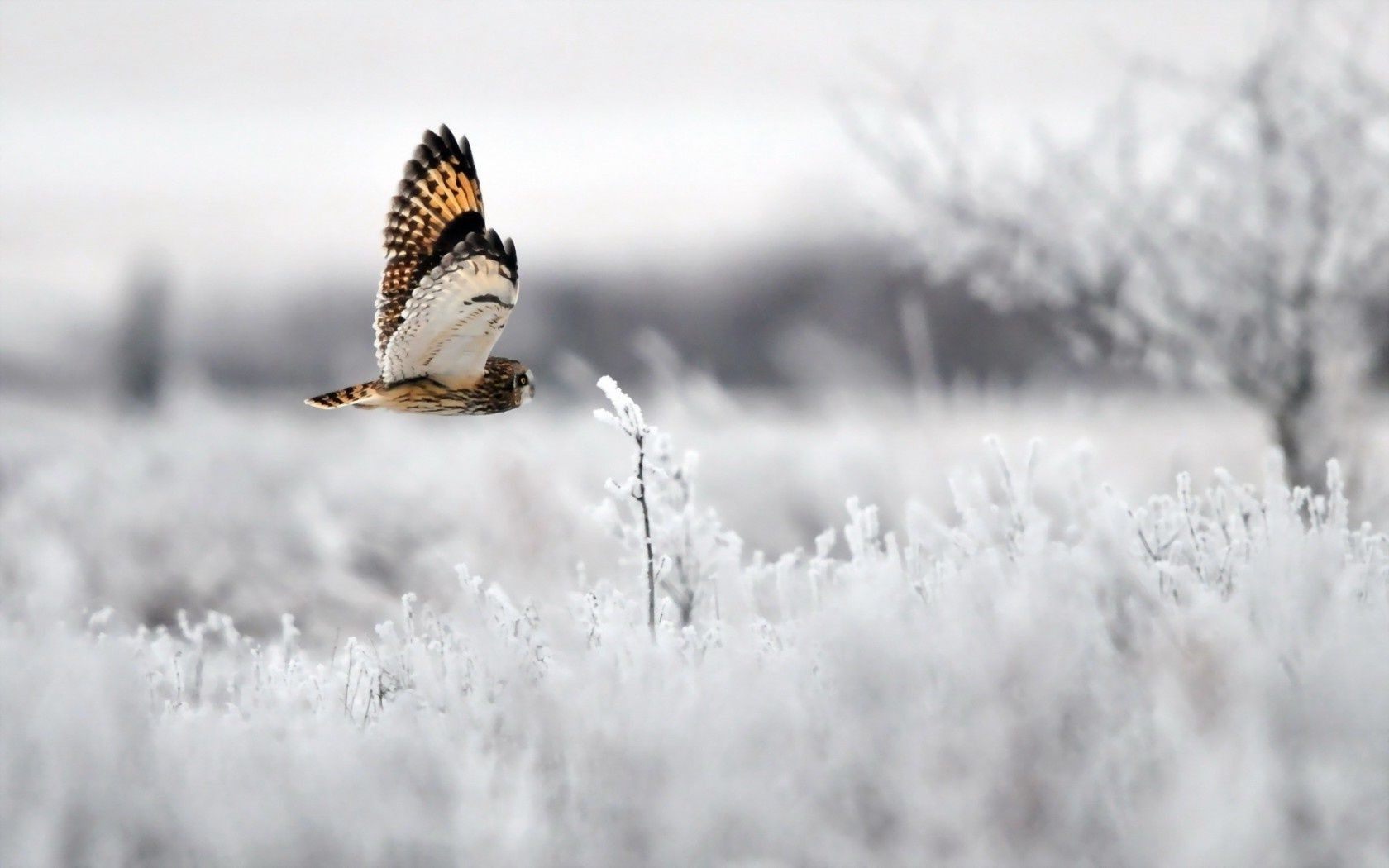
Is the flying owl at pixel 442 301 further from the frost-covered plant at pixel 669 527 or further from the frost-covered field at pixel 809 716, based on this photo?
the frost-covered field at pixel 809 716

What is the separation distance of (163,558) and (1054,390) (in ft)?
28.6

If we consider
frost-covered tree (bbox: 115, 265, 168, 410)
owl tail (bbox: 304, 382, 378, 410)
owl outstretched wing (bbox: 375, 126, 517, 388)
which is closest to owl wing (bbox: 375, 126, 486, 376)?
owl outstretched wing (bbox: 375, 126, 517, 388)

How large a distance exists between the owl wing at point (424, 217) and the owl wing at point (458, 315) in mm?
552

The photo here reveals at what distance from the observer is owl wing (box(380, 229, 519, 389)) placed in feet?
11.2

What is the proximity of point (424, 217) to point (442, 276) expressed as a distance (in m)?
0.88

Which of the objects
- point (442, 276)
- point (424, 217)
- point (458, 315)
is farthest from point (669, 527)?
point (424, 217)

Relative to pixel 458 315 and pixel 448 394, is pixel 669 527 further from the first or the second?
pixel 458 315

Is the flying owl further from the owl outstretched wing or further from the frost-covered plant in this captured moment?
the frost-covered plant

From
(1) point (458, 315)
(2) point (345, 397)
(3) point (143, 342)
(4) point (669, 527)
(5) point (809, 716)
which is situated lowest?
(5) point (809, 716)

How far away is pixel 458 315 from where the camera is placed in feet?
11.6

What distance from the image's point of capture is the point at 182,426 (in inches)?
534

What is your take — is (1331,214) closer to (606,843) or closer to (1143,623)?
(1143,623)

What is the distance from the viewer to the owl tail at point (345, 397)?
349 cm

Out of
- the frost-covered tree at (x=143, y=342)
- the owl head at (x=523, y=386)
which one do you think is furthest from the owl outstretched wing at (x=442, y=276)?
the frost-covered tree at (x=143, y=342)
